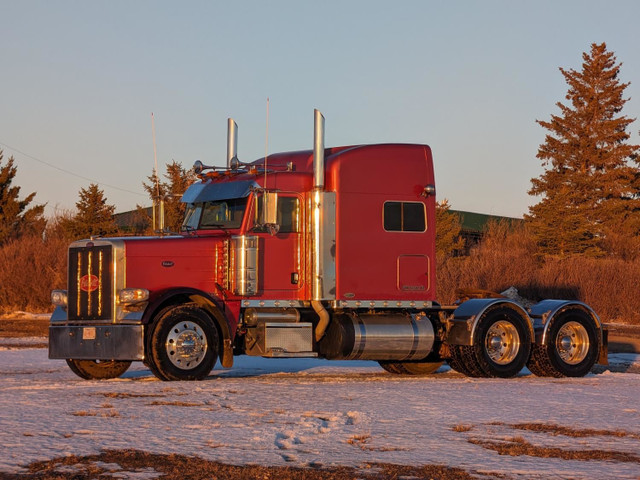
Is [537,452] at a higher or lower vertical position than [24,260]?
lower

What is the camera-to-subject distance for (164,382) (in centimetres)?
1558

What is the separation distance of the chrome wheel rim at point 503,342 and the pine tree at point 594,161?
44.9 metres

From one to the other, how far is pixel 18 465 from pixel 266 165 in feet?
28.9

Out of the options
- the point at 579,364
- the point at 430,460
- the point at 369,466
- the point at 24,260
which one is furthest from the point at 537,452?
the point at 24,260

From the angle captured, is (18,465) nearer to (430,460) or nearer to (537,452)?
(430,460)

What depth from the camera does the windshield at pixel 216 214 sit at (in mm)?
16703

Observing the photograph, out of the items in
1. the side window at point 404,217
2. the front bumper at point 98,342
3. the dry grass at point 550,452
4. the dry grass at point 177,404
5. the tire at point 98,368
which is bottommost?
the dry grass at point 550,452

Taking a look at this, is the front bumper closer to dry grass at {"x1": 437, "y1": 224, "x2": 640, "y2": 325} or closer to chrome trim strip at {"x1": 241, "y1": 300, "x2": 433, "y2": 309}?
chrome trim strip at {"x1": 241, "y1": 300, "x2": 433, "y2": 309}

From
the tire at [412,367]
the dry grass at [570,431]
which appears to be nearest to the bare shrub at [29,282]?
the tire at [412,367]

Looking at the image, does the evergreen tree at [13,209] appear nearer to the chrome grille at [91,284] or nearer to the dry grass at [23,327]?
the dry grass at [23,327]

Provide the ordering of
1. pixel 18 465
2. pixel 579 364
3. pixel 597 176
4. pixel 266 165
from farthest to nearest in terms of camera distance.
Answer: pixel 597 176, pixel 579 364, pixel 266 165, pixel 18 465

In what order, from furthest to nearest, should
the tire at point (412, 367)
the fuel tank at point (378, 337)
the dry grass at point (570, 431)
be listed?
the tire at point (412, 367), the fuel tank at point (378, 337), the dry grass at point (570, 431)

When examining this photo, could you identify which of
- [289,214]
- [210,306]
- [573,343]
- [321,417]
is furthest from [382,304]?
[321,417]

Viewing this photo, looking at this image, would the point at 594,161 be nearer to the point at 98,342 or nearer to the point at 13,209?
the point at 13,209
